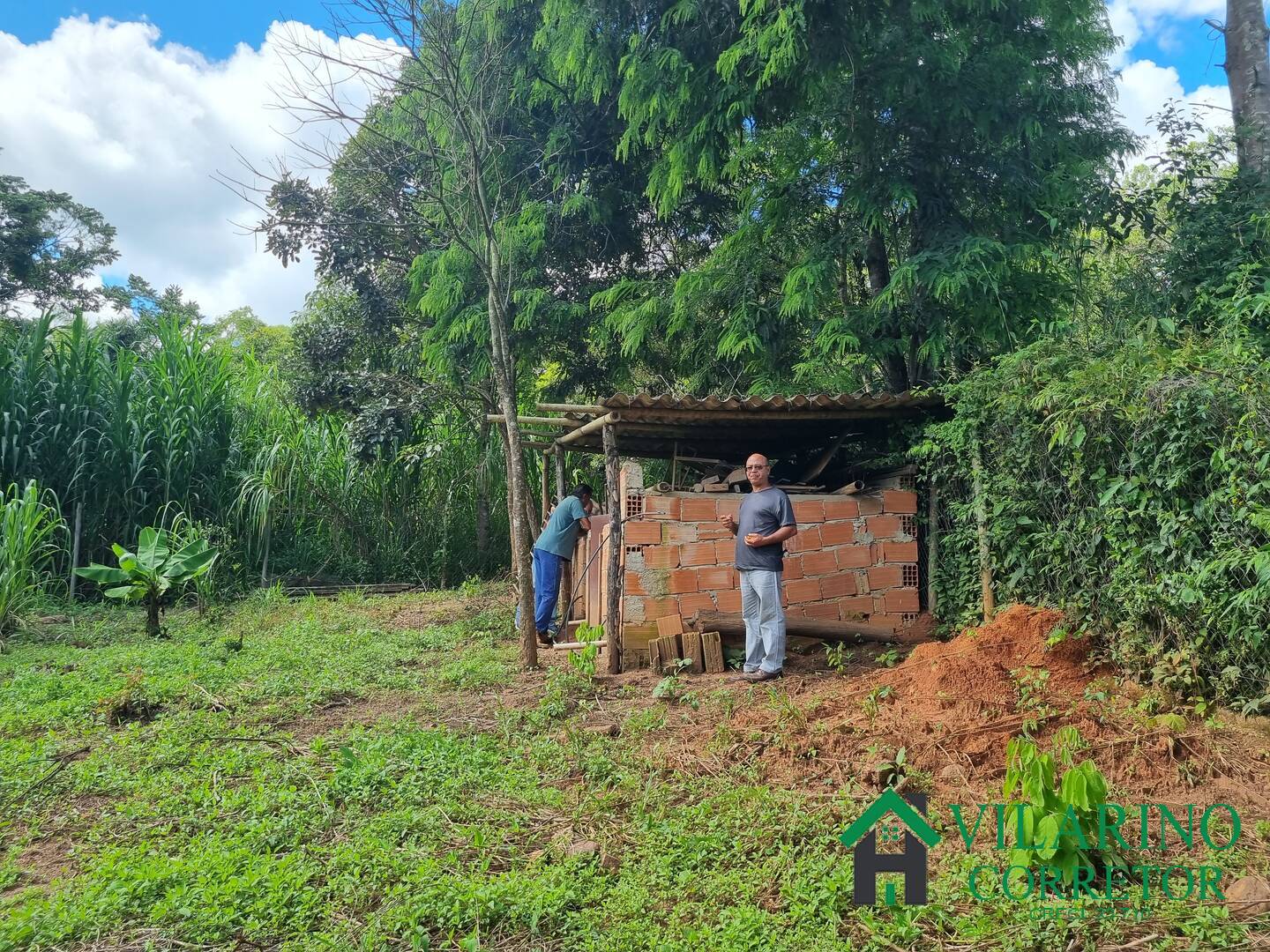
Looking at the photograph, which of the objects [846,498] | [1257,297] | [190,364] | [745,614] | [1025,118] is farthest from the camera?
[190,364]

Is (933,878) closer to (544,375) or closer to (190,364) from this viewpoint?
(544,375)

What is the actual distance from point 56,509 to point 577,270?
24.5ft

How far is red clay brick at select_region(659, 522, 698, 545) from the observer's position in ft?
23.2

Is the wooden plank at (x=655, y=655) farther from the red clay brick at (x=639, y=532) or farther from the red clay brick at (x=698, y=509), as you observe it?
the red clay brick at (x=698, y=509)

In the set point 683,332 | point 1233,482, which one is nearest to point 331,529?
point 683,332

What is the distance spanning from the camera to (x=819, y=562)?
734 centimetres

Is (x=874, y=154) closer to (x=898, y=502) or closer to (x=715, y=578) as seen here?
(x=898, y=502)

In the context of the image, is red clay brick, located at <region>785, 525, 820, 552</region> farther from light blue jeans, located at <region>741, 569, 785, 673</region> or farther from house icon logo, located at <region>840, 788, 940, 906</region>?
house icon logo, located at <region>840, 788, 940, 906</region>

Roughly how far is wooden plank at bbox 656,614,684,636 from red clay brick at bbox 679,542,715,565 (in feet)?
1.61

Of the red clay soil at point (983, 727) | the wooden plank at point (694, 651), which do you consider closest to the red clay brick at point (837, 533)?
the wooden plank at point (694, 651)

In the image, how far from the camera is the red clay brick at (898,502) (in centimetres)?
757

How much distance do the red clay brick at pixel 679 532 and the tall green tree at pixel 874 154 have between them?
250cm

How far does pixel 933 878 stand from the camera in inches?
122

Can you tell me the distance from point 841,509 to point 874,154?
3807 mm
